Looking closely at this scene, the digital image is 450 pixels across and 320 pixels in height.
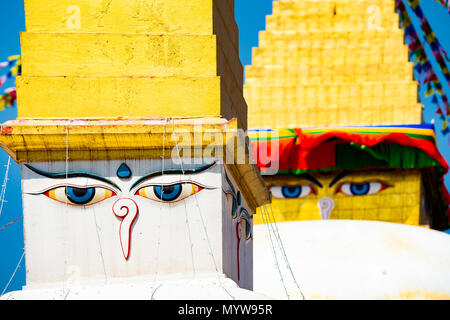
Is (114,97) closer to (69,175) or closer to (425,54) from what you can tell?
(69,175)

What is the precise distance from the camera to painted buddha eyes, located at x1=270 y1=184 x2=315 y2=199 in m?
21.9

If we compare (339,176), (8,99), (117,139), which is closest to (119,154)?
(117,139)

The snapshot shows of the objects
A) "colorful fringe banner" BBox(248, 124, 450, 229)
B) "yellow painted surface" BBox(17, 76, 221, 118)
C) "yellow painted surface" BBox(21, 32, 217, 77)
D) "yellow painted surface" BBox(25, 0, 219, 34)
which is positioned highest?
"yellow painted surface" BBox(25, 0, 219, 34)

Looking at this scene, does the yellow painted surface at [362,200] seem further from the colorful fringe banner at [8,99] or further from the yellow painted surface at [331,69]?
the colorful fringe banner at [8,99]

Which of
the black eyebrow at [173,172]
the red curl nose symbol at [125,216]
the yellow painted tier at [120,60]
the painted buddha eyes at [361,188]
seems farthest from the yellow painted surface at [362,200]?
the red curl nose symbol at [125,216]

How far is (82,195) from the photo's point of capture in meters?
7.17

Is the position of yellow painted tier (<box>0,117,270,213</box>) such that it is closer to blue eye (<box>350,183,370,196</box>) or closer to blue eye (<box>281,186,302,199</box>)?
blue eye (<box>281,186,302,199</box>)

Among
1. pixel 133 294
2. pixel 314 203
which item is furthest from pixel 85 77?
pixel 314 203

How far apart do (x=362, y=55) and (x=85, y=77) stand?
1663cm

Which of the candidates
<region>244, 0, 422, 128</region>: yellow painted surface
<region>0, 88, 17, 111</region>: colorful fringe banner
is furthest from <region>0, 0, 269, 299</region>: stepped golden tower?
<region>244, 0, 422, 128</region>: yellow painted surface

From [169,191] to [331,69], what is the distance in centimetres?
1629

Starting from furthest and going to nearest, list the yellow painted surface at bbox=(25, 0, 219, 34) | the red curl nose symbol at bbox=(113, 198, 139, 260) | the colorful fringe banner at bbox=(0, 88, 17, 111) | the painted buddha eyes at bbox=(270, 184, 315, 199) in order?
the painted buddha eyes at bbox=(270, 184, 315, 199)
the colorful fringe banner at bbox=(0, 88, 17, 111)
the yellow painted surface at bbox=(25, 0, 219, 34)
the red curl nose symbol at bbox=(113, 198, 139, 260)

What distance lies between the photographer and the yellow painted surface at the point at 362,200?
2170 cm

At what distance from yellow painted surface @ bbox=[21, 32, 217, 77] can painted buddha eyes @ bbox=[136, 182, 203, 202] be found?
105 centimetres
